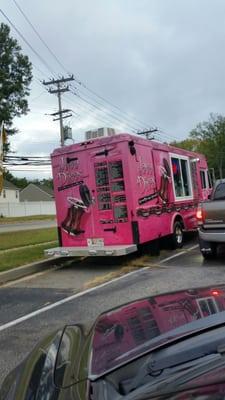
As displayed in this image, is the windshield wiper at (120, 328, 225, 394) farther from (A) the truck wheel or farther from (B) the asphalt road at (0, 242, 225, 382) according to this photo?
(A) the truck wheel

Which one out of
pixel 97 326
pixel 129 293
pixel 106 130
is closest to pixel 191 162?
pixel 106 130

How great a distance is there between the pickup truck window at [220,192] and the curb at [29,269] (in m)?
4.05

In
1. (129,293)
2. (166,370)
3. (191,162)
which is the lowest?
(129,293)

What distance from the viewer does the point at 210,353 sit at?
195cm

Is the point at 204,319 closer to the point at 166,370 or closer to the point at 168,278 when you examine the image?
the point at 166,370

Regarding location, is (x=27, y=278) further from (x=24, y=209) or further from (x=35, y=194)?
(x=35, y=194)

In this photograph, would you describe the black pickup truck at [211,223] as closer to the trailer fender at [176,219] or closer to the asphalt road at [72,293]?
the asphalt road at [72,293]

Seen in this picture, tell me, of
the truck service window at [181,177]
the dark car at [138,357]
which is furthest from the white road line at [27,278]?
the dark car at [138,357]

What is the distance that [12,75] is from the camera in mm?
32531

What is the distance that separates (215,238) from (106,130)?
136 inches

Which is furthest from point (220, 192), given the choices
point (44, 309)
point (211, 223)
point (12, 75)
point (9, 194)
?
point (9, 194)

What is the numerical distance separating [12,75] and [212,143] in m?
67.1

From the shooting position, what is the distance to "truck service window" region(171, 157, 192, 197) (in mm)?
13414

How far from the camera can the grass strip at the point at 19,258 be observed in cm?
1052
